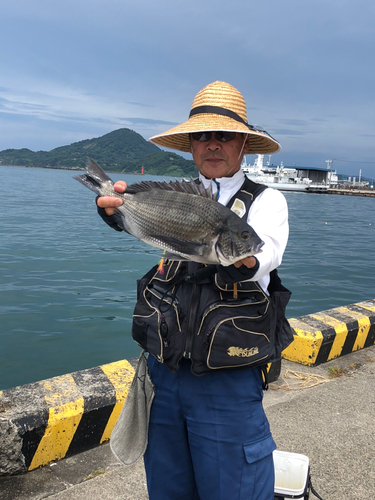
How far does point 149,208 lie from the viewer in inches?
93.5

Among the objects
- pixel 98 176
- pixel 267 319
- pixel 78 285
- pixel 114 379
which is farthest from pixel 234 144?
pixel 78 285

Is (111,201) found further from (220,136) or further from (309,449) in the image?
(309,449)

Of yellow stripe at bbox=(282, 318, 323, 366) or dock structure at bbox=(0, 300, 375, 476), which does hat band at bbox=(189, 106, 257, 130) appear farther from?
yellow stripe at bbox=(282, 318, 323, 366)

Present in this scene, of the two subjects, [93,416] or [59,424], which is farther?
[93,416]

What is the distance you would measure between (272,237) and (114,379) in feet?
8.11

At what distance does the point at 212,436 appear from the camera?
222 centimetres

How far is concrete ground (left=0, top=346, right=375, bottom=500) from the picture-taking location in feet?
10.4

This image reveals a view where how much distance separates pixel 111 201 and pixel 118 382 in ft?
7.00

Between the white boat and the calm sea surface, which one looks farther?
the white boat

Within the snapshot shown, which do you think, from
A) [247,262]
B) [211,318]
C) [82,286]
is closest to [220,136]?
[247,262]

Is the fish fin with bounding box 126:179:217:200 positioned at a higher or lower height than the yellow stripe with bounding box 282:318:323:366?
higher

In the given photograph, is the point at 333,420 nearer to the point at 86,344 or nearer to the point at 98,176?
the point at 98,176

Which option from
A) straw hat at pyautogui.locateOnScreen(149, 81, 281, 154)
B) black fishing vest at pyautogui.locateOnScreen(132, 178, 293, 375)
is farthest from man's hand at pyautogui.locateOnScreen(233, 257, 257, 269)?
straw hat at pyautogui.locateOnScreen(149, 81, 281, 154)

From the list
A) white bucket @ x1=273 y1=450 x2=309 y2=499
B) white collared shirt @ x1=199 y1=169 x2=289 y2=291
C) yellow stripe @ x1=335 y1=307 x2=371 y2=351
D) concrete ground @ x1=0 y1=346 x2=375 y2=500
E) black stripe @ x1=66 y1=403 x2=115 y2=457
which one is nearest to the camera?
white collared shirt @ x1=199 y1=169 x2=289 y2=291
